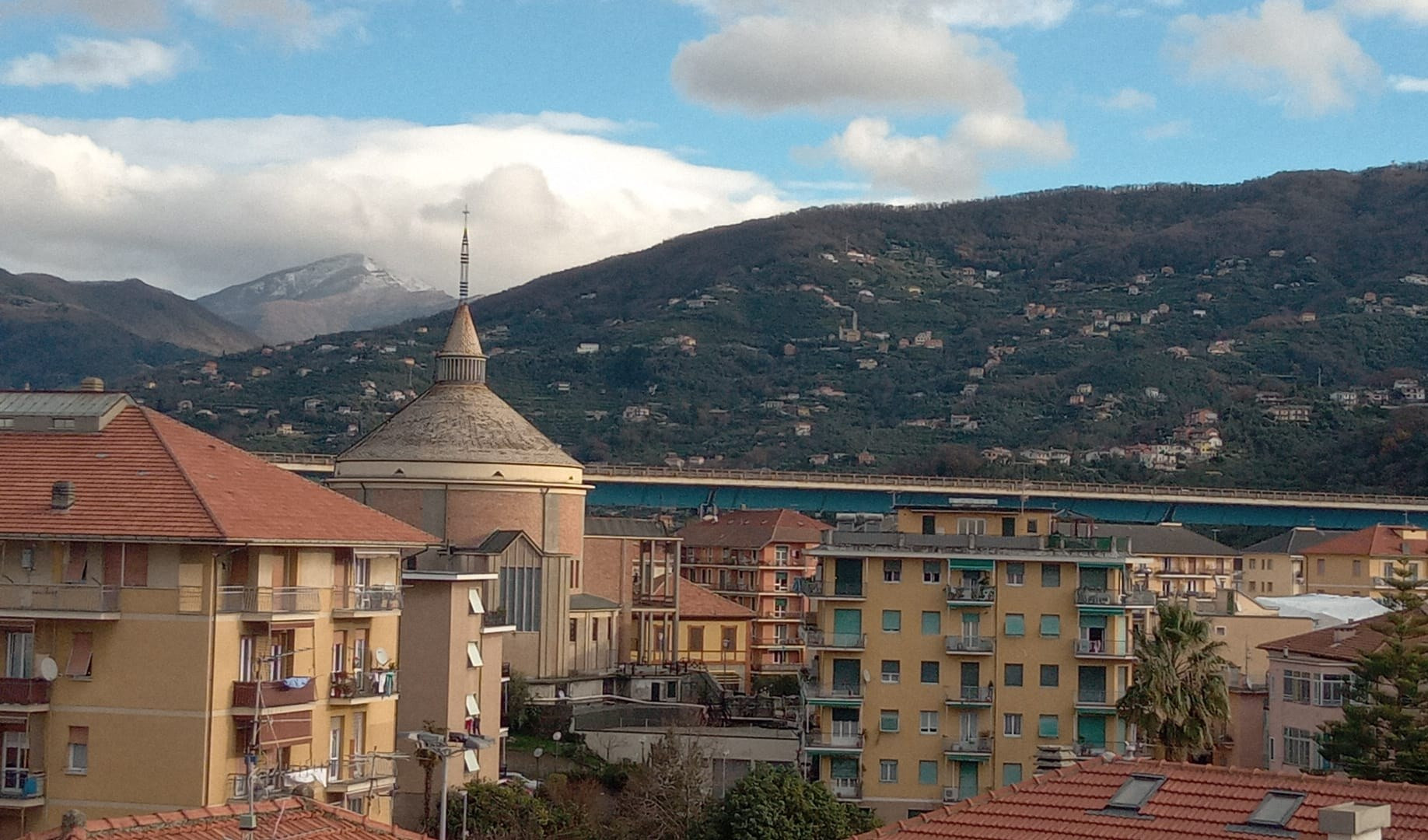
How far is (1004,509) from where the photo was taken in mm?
62219

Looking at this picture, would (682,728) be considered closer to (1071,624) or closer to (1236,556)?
(1071,624)

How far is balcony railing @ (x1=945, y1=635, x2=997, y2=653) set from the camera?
59000mm

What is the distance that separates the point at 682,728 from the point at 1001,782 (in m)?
12.2

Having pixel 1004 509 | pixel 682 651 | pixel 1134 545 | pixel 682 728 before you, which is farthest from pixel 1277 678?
pixel 1134 545

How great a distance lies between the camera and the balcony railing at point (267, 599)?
1431 inches

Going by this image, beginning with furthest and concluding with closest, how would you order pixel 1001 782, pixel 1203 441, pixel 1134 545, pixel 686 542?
pixel 1203 441 < pixel 1134 545 < pixel 686 542 < pixel 1001 782

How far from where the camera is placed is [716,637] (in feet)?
314

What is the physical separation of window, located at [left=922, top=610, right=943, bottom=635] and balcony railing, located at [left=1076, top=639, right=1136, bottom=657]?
12.5 feet

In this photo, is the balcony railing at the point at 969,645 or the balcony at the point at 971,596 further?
the balcony at the point at 971,596

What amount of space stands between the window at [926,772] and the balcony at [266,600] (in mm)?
24194

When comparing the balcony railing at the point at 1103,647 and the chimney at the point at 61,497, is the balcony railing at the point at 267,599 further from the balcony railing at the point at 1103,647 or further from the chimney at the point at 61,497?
the balcony railing at the point at 1103,647

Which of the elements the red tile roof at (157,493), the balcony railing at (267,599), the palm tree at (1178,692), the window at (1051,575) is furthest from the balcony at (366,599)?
the window at (1051,575)

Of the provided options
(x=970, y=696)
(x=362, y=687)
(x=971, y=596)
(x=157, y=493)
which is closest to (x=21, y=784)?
(x=157, y=493)

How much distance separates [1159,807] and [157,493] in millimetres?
19857
